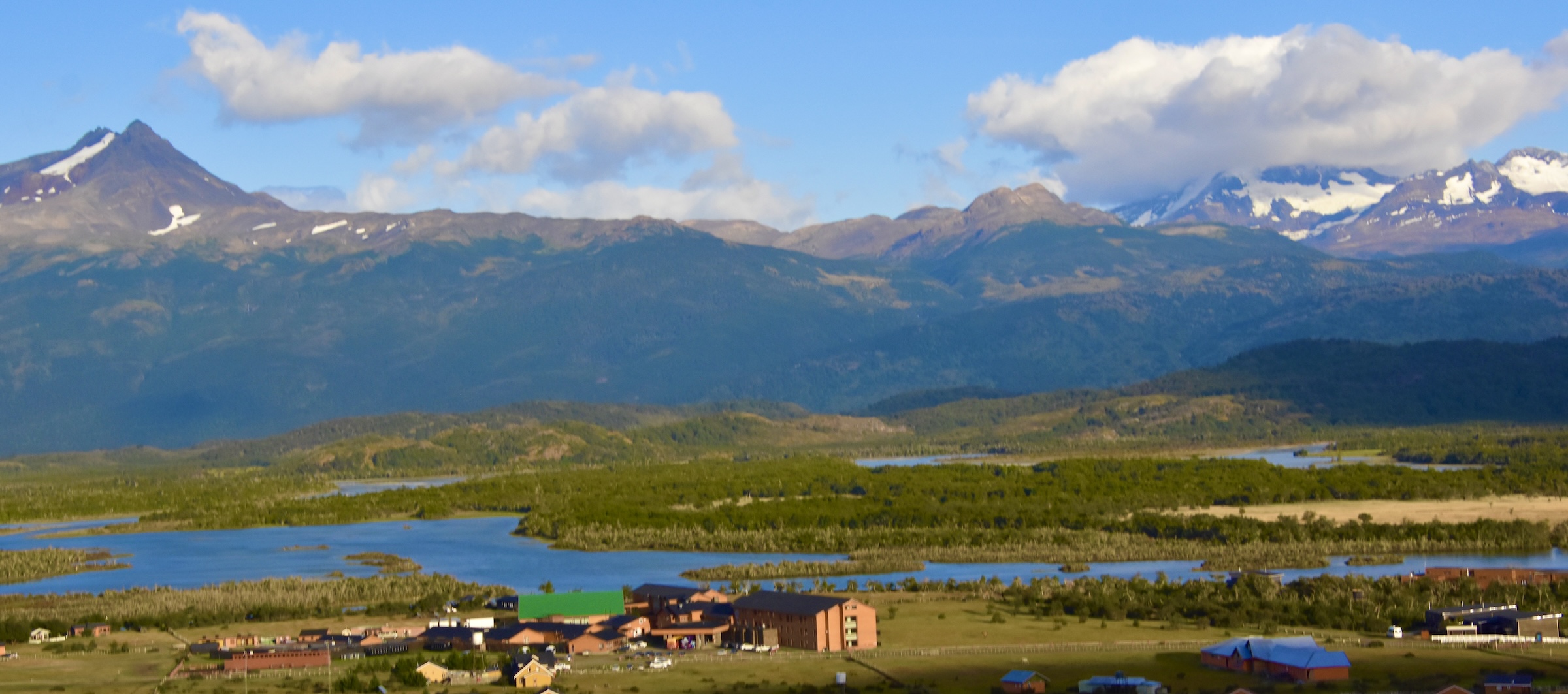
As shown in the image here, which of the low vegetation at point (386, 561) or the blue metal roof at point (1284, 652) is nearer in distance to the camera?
the blue metal roof at point (1284, 652)

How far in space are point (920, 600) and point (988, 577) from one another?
1334 centimetres

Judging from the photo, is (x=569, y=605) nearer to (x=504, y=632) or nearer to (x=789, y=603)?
(x=504, y=632)

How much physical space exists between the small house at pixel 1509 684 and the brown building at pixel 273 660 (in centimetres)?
4297

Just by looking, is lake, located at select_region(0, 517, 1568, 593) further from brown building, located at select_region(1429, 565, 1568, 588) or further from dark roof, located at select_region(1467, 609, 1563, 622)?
dark roof, located at select_region(1467, 609, 1563, 622)

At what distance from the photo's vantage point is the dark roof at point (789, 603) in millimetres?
85875

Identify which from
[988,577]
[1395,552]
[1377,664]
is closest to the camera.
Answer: [1377,664]

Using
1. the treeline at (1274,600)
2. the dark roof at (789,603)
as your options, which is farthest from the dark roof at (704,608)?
the treeline at (1274,600)

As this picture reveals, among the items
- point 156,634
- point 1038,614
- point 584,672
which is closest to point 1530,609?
point 1038,614

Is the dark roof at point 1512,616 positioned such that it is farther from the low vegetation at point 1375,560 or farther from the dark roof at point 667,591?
the dark roof at point 667,591

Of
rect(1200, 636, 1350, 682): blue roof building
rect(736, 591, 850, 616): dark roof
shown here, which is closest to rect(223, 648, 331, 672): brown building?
rect(736, 591, 850, 616): dark roof

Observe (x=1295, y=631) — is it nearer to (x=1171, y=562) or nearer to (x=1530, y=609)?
(x=1530, y=609)

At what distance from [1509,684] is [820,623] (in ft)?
88.1

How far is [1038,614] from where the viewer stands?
94.7 m

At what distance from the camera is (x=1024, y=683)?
72.9m
